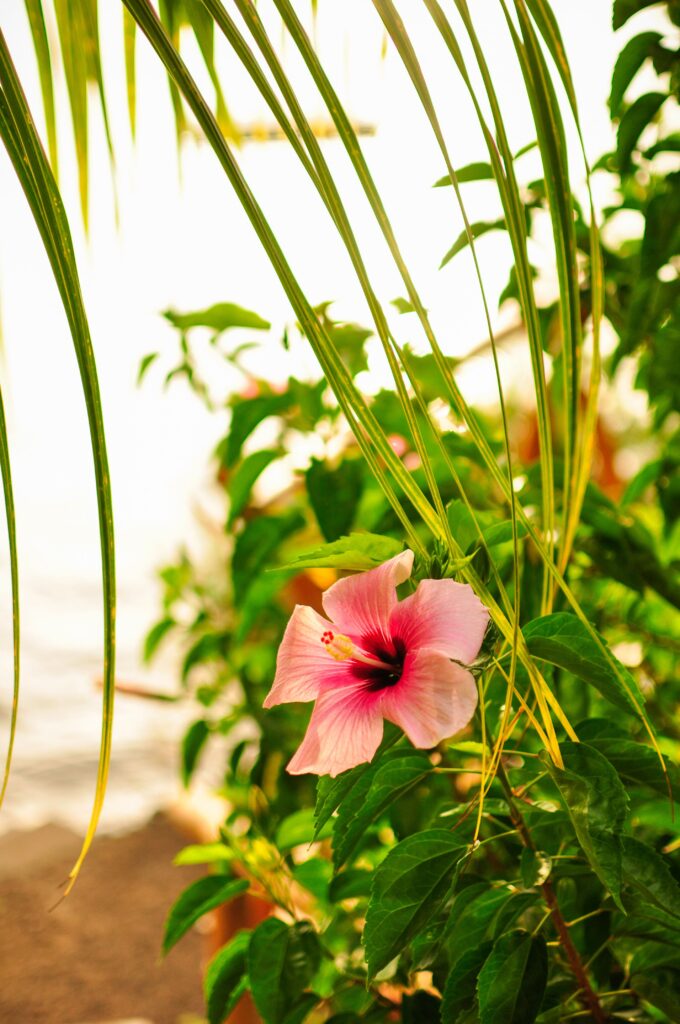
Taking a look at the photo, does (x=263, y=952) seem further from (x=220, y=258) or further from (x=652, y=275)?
(x=220, y=258)

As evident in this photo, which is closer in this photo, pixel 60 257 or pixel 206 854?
pixel 60 257

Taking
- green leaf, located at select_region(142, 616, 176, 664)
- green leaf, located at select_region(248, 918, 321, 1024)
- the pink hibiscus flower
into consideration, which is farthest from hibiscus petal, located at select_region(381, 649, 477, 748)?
green leaf, located at select_region(142, 616, 176, 664)

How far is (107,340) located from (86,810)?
3.71 feet

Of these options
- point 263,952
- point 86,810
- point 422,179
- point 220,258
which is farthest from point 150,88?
point 86,810

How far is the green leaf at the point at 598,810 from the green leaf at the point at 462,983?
123 mm

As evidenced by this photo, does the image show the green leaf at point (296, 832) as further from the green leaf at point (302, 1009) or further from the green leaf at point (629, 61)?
the green leaf at point (629, 61)

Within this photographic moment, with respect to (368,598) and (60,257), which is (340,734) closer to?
(368,598)

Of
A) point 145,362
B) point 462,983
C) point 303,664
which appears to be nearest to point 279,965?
point 462,983

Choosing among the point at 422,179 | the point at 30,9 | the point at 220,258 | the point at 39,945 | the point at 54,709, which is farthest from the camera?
the point at 54,709

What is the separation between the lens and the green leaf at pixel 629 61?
0.57 meters

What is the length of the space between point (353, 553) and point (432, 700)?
8cm

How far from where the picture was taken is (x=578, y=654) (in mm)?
329

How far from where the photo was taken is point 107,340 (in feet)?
5.40

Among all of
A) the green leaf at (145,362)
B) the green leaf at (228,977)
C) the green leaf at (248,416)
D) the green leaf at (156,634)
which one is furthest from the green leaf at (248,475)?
the green leaf at (156,634)
